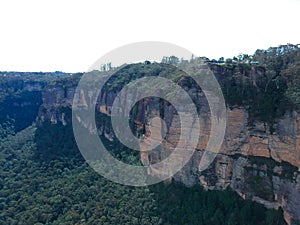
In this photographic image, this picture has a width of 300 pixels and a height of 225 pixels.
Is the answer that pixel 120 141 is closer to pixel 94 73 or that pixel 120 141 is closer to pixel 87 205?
pixel 87 205

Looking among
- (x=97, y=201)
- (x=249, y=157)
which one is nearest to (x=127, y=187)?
(x=97, y=201)

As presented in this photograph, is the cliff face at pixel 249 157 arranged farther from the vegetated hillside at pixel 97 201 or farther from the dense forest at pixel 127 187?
the vegetated hillside at pixel 97 201

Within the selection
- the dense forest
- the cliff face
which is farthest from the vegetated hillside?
the cliff face

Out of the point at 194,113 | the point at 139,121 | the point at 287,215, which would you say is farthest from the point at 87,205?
the point at 287,215

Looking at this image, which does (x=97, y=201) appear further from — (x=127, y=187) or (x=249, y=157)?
(x=249, y=157)

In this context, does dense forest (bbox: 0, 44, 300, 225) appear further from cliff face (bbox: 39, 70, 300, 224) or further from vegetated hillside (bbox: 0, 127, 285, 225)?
cliff face (bbox: 39, 70, 300, 224)

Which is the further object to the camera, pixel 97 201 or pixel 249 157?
pixel 97 201
